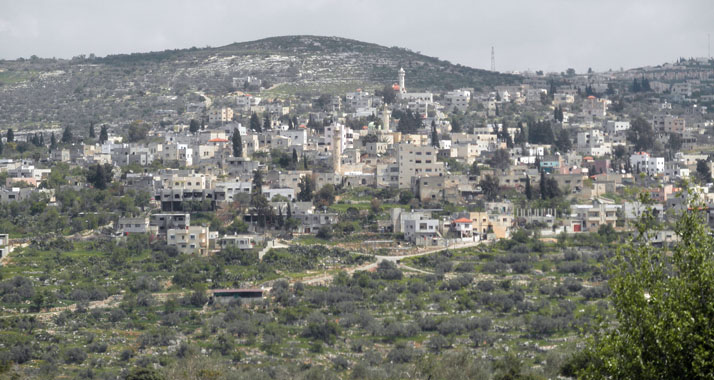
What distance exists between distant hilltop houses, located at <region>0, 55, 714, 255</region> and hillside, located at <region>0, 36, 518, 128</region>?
4788 millimetres

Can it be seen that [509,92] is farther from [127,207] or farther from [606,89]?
[127,207]

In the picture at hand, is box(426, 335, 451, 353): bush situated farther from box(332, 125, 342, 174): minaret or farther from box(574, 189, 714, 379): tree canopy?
box(332, 125, 342, 174): minaret

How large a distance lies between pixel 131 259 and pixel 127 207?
6.83m

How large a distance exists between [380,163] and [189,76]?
4708 centimetres

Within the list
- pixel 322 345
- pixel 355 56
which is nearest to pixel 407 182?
pixel 322 345

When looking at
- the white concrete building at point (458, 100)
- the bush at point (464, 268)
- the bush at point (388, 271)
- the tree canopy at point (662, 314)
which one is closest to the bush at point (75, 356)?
the bush at point (388, 271)

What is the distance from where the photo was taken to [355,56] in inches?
4579

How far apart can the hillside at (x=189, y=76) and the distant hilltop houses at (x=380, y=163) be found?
4.79 metres

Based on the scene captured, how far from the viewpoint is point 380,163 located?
2564 inches

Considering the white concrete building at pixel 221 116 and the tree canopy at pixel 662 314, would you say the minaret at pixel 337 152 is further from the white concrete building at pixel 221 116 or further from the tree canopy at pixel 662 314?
the tree canopy at pixel 662 314

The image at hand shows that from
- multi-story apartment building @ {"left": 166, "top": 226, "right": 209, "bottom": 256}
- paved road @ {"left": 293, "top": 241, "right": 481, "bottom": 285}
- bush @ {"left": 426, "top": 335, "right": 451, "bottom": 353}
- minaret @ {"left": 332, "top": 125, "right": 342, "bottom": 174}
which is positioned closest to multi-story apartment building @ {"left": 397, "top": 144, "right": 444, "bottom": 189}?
minaret @ {"left": 332, "top": 125, "right": 342, "bottom": 174}

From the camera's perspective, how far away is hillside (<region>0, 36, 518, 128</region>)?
3819 inches

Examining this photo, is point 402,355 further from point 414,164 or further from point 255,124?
point 255,124

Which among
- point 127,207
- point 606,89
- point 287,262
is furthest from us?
point 606,89
